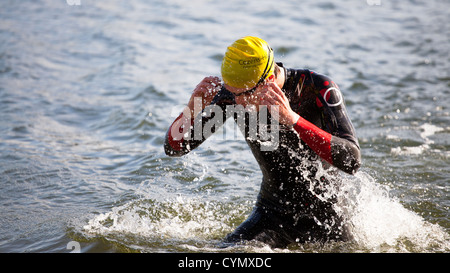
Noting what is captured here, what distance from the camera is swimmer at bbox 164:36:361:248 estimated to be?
140 inches

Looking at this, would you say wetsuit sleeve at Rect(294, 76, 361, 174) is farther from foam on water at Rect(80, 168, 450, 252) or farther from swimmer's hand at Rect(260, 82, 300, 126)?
foam on water at Rect(80, 168, 450, 252)

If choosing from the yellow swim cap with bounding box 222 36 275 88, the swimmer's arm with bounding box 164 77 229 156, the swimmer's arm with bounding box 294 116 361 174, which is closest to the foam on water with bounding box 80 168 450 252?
the swimmer's arm with bounding box 294 116 361 174

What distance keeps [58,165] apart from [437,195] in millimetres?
4426

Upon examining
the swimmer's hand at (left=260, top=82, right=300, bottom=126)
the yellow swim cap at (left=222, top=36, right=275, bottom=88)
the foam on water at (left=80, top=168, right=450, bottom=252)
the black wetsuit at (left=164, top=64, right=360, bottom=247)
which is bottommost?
the foam on water at (left=80, top=168, right=450, bottom=252)

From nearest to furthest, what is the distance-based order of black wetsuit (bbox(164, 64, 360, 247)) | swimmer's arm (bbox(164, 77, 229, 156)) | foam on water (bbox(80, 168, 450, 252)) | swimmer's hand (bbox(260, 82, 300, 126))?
swimmer's hand (bbox(260, 82, 300, 126))
black wetsuit (bbox(164, 64, 360, 247))
swimmer's arm (bbox(164, 77, 229, 156))
foam on water (bbox(80, 168, 450, 252))

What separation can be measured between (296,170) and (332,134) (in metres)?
0.43

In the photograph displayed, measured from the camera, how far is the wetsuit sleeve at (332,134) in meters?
3.55

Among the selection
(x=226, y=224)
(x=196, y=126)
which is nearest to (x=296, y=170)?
(x=196, y=126)

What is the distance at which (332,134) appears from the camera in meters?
3.72

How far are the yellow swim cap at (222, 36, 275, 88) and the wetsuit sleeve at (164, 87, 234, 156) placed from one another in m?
0.41

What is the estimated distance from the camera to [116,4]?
15.7 m

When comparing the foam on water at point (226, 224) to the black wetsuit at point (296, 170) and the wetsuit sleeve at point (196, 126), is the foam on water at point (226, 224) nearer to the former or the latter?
the black wetsuit at point (296, 170)

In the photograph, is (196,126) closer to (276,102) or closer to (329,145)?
(276,102)
